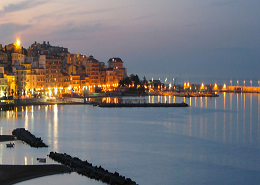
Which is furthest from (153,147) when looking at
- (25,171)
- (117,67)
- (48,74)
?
(117,67)

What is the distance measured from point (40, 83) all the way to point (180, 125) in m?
35.5

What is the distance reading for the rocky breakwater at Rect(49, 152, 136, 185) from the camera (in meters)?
15.0

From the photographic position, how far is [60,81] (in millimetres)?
70750

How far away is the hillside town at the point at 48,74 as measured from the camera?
2361 inches

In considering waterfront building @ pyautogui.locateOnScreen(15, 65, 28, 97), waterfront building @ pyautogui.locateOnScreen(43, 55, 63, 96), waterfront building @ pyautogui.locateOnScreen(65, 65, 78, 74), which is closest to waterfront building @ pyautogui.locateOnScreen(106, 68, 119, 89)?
waterfront building @ pyautogui.locateOnScreen(65, 65, 78, 74)

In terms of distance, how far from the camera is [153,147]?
23.2 meters

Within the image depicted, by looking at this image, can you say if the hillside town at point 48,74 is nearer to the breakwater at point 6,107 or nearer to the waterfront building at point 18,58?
the waterfront building at point 18,58

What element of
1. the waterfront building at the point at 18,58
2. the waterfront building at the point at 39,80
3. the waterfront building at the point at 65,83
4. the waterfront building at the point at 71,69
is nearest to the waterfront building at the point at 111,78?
the waterfront building at the point at 71,69

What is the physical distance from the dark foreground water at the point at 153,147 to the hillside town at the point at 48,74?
22.3m

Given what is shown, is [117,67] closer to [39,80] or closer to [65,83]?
[65,83]

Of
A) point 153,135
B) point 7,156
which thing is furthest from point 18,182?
point 153,135

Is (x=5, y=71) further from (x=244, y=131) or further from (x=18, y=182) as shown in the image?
(x=18, y=182)

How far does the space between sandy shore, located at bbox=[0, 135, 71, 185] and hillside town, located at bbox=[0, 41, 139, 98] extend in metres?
36.4

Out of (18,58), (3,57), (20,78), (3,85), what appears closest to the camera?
(3,85)
